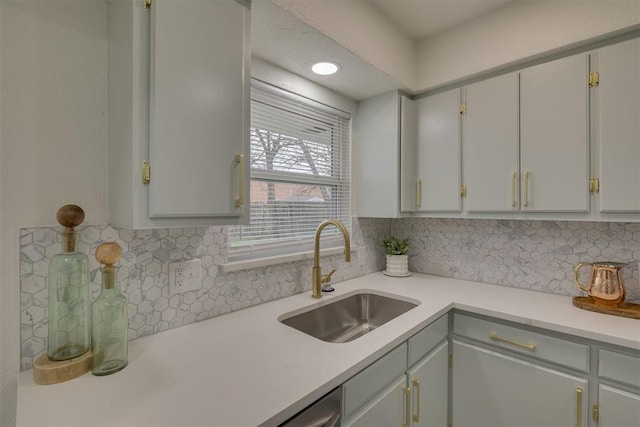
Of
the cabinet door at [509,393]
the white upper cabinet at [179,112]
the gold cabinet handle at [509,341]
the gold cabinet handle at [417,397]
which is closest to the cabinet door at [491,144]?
the gold cabinet handle at [509,341]

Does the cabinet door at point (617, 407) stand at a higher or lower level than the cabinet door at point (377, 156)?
lower

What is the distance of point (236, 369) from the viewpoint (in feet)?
2.97

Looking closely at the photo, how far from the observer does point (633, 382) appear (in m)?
1.15

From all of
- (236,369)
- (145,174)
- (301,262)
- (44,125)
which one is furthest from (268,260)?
(44,125)

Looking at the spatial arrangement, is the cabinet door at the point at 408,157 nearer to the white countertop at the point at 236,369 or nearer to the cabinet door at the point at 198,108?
the white countertop at the point at 236,369

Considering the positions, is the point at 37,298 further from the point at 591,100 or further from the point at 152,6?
the point at 591,100

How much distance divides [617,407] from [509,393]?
1.23 feet

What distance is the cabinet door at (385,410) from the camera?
101 centimetres

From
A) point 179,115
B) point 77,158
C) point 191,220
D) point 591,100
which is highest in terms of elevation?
point 591,100

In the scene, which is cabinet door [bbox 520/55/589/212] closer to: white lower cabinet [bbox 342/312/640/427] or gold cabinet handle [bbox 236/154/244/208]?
white lower cabinet [bbox 342/312/640/427]

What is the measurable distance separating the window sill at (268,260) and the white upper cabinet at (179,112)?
1.25 feet

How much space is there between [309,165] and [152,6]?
42.5 inches

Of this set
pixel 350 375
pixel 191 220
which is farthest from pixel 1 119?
pixel 350 375

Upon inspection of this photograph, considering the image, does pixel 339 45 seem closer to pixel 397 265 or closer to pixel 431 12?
pixel 431 12
